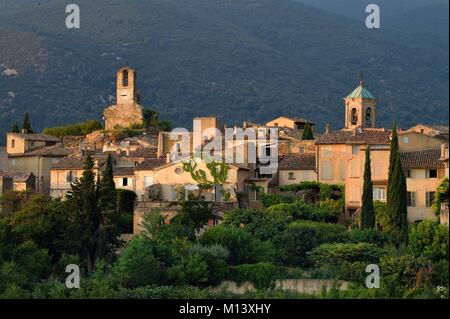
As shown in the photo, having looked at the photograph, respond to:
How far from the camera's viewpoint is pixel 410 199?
71875mm

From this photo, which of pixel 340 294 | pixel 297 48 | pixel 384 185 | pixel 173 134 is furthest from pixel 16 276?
pixel 297 48

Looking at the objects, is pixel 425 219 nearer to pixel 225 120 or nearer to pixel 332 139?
pixel 332 139

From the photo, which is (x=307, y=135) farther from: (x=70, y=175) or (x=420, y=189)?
(x=420, y=189)

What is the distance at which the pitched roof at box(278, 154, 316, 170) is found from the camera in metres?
80.3

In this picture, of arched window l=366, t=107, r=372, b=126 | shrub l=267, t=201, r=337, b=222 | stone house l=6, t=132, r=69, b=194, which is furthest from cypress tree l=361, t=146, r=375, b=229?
arched window l=366, t=107, r=372, b=126

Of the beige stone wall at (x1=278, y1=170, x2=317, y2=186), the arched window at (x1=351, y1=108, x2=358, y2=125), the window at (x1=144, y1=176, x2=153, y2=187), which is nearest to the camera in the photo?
the window at (x1=144, y1=176, x2=153, y2=187)

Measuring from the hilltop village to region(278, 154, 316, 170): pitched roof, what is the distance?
5 cm

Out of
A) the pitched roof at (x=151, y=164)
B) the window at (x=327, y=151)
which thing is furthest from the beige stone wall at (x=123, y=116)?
the window at (x=327, y=151)

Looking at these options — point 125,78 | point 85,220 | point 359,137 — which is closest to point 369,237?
point 359,137

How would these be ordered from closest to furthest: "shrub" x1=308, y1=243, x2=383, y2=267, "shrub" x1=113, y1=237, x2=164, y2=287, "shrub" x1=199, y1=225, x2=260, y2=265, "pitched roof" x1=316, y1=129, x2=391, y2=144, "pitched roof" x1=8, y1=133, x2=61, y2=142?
"shrub" x1=113, y1=237, x2=164, y2=287, "shrub" x1=308, y1=243, x2=383, y2=267, "shrub" x1=199, y1=225, x2=260, y2=265, "pitched roof" x1=316, y1=129, x2=391, y2=144, "pitched roof" x1=8, y1=133, x2=61, y2=142

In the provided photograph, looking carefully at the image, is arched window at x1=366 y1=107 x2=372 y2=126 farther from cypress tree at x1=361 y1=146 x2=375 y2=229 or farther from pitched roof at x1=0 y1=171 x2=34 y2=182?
cypress tree at x1=361 y1=146 x2=375 y2=229

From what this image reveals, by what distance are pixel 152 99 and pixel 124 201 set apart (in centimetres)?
8465

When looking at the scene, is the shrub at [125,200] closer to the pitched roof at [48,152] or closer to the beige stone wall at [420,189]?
the pitched roof at [48,152]

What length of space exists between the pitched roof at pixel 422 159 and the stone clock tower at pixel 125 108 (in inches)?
1266
